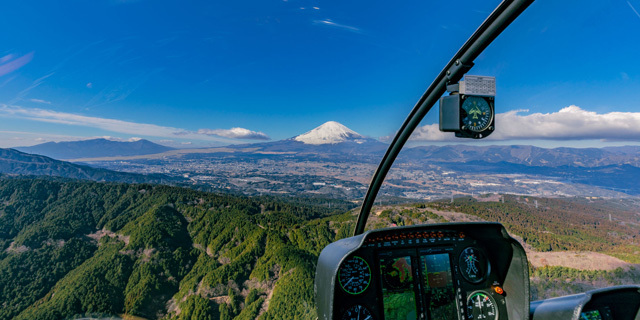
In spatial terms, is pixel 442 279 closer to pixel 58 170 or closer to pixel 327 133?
pixel 58 170

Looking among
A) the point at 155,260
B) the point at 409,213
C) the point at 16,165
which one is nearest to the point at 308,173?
the point at 155,260

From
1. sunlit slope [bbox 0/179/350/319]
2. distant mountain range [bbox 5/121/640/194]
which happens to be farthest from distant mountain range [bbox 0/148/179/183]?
sunlit slope [bbox 0/179/350/319]

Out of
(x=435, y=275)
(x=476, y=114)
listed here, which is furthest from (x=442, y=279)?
(x=476, y=114)

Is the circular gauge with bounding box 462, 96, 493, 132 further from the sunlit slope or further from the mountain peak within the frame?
the mountain peak

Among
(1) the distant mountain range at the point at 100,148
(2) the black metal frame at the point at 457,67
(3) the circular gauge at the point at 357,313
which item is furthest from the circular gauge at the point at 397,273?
(1) the distant mountain range at the point at 100,148

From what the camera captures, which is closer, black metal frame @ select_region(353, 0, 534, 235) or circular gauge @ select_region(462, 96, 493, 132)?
black metal frame @ select_region(353, 0, 534, 235)

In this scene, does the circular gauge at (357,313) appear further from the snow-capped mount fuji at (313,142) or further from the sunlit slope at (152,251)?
the snow-capped mount fuji at (313,142)
